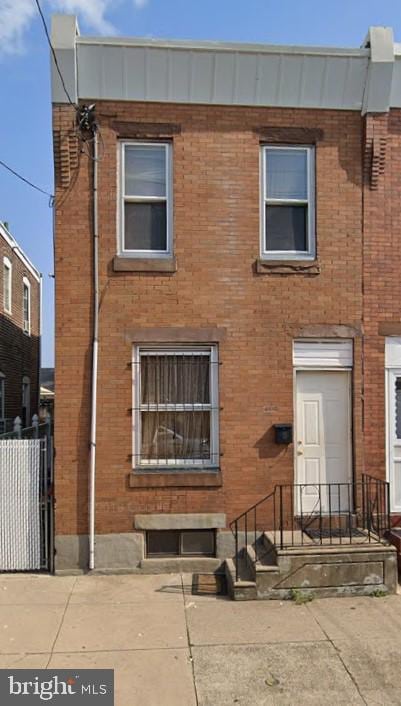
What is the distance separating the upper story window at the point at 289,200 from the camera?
711 cm

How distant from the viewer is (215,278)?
6.90m

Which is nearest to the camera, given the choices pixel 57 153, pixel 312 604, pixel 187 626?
pixel 187 626

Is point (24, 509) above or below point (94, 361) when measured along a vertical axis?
below

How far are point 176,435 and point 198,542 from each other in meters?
1.38

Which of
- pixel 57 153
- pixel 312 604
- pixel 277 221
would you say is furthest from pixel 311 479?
pixel 57 153

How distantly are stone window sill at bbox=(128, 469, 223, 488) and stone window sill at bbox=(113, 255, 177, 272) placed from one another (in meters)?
2.56

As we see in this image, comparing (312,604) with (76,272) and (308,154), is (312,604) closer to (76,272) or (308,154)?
(76,272)

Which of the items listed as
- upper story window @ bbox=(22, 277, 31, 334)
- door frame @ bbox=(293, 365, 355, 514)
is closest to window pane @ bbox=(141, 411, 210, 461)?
door frame @ bbox=(293, 365, 355, 514)

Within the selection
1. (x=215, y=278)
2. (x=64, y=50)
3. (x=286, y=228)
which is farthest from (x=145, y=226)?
(x=64, y=50)

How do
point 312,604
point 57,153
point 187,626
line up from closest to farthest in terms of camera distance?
point 187,626, point 312,604, point 57,153

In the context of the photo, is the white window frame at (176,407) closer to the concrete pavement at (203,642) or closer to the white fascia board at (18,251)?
the concrete pavement at (203,642)

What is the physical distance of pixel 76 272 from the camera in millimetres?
6793

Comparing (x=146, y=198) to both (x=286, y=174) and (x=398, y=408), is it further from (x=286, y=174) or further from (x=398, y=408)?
(x=398, y=408)

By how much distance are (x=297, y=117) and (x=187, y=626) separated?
6.21 meters
